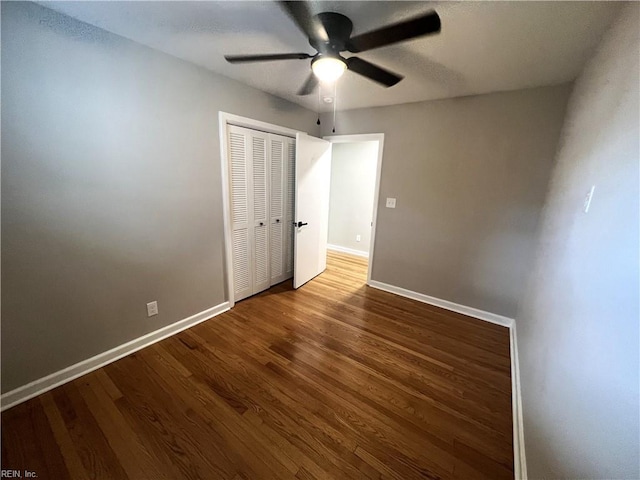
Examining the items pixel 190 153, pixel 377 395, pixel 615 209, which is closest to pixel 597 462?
pixel 615 209

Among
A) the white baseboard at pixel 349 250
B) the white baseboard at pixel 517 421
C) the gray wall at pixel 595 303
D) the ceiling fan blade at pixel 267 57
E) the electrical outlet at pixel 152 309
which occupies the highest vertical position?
the ceiling fan blade at pixel 267 57

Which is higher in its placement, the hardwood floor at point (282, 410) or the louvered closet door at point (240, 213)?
the louvered closet door at point (240, 213)

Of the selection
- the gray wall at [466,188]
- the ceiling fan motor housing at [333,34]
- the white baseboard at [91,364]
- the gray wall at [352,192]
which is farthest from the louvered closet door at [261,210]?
the gray wall at [352,192]

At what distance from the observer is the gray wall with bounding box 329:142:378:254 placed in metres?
4.28

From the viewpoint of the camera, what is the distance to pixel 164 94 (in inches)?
71.6

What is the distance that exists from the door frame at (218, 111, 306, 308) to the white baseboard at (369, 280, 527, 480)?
1869mm

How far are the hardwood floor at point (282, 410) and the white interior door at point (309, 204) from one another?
1.04 m

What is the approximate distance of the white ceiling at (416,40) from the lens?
1.24m

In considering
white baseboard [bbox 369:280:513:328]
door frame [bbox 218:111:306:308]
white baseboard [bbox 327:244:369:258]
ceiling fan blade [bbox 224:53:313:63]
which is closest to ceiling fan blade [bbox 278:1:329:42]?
ceiling fan blade [bbox 224:53:313:63]

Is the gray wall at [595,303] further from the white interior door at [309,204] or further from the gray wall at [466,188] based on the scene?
the white interior door at [309,204]

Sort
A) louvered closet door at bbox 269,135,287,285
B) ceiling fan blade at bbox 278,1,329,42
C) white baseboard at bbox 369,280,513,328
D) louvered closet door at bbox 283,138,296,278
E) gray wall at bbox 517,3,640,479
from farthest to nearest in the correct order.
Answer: louvered closet door at bbox 283,138,296,278 → louvered closet door at bbox 269,135,287,285 → white baseboard at bbox 369,280,513,328 → ceiling fan blade at bbox 278,1,329,42 → gray wall at bbox 517,3,640,479

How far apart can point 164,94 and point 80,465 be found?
2.33 meters

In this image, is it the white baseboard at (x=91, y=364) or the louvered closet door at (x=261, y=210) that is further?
the louvered closet door at (x=261, y=210)

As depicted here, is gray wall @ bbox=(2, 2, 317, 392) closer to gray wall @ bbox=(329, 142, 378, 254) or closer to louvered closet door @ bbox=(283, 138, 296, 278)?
louvered closet door @ bbox=(283, 138, 296, 278)
